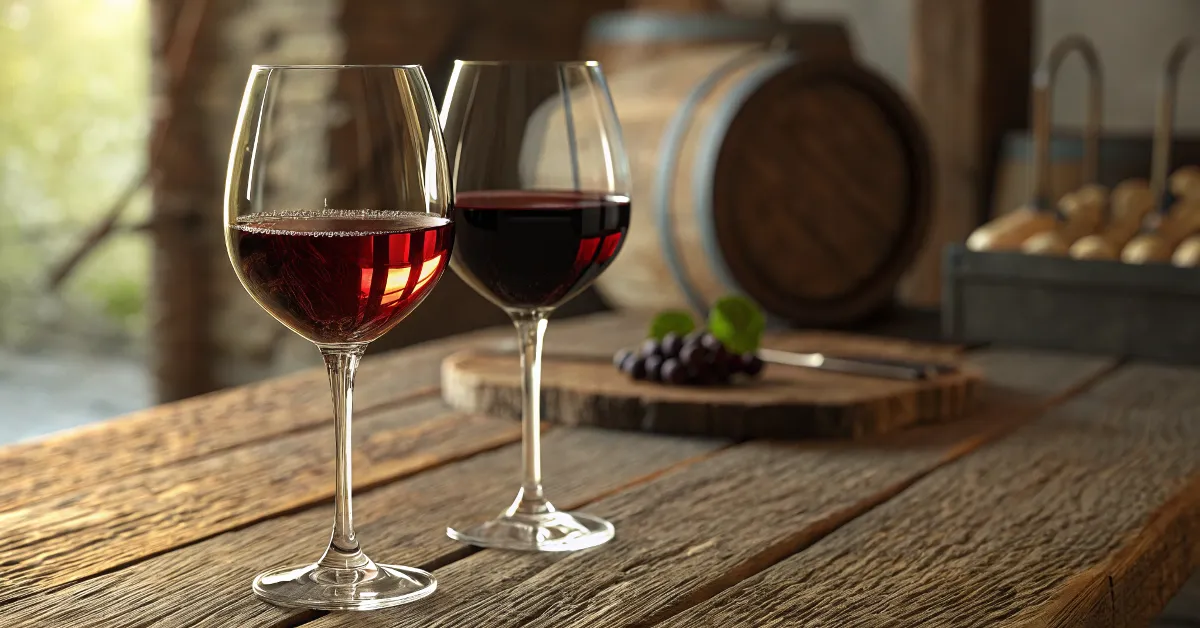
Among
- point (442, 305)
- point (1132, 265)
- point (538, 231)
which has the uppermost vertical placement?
point (538, 231)

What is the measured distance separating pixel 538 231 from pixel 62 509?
0.42 meters

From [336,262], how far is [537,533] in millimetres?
274

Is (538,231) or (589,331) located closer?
(538,231)

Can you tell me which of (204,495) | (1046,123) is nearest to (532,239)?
(204,495)

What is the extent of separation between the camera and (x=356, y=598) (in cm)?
78

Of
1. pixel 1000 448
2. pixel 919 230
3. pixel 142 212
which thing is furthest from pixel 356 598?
pixel 142 212

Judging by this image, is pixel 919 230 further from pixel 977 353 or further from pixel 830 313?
pixel 977 353

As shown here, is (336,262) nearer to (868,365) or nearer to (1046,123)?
(868,365)

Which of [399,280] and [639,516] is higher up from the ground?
[399,280]

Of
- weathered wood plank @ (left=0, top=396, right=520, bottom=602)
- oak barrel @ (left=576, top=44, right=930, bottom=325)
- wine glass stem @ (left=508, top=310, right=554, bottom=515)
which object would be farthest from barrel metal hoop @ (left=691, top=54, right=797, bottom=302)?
wine glass stem @ (left=508, top=310, right=554, bottom=515)

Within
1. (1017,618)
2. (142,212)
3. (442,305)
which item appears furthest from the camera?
(142,212)

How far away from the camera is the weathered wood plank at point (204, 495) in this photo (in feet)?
2.89

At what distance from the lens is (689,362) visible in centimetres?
130

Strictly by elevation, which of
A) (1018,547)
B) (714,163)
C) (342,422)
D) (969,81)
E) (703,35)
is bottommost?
(1018,547)
